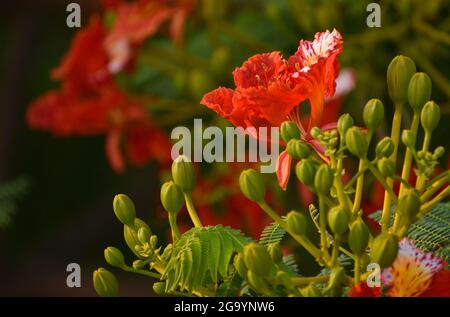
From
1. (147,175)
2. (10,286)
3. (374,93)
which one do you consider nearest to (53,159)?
(147,175)

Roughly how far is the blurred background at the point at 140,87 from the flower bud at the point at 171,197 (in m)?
0.51

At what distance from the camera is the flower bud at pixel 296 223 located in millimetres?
459

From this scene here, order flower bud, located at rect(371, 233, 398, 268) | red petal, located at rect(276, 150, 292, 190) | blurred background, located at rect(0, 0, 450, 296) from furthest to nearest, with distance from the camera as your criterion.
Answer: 1. blurred background, located at rect(0, 0, 450, 296)
2. red petal, located at rect(276, 150, 292, 190)
3. flower bud, located at rect(371, 233, 398, 268)

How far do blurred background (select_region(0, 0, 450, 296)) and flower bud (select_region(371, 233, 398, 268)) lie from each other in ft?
1.78

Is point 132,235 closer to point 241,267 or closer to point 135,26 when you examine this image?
point 241,267

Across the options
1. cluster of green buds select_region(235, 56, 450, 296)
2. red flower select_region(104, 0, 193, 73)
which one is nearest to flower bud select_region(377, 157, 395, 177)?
cluster of green buds select_region(235, 56, 450, 296)

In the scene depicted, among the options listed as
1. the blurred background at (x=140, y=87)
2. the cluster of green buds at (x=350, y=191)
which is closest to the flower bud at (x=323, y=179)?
the cluster of green buds at (x=350, y=191)

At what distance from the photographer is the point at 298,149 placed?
474 millimetres

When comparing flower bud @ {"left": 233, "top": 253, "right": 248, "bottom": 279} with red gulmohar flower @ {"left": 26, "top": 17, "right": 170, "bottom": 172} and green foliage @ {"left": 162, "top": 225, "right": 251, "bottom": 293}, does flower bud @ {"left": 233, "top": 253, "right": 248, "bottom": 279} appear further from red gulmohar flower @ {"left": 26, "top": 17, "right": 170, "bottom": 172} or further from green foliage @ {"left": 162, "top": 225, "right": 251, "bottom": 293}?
red gulmohar flower @ {"left": 26, "top": 17, "right": 170, "bottom": 172}

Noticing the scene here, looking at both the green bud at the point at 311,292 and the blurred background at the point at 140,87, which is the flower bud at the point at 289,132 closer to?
the green bud at the point at 311,292

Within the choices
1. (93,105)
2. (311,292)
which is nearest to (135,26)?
(93,105)

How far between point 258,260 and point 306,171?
0.05 meters

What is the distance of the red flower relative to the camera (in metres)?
1.12
